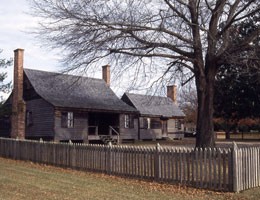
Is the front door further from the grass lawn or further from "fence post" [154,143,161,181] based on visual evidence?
"fence post" [154,143,161,181]

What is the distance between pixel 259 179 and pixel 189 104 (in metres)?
69.3

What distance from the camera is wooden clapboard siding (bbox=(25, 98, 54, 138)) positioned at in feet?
117

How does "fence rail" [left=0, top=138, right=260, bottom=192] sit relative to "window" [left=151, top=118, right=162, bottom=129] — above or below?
below

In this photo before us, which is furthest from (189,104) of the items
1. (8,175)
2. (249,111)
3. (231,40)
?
(8,175)

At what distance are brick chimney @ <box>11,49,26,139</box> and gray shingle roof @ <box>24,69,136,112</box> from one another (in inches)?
34.2

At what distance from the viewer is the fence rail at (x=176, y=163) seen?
37.7ft

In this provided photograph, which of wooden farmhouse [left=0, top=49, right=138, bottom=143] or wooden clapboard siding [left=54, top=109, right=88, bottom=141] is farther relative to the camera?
wooden farmhouse [left=0, top=49, right=138, bottom=143]

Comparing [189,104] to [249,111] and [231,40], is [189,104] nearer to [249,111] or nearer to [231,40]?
[249,111]

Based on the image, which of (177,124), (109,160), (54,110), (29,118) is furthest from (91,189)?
(177,124)

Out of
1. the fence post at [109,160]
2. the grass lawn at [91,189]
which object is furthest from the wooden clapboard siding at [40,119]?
the grass lawn at [91,189]

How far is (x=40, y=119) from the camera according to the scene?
36.8 metres

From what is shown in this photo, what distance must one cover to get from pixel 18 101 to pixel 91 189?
28791mm

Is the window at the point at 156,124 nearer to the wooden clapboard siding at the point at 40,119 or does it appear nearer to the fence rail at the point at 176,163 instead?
the wooden clapboard siding at the point at 40,119

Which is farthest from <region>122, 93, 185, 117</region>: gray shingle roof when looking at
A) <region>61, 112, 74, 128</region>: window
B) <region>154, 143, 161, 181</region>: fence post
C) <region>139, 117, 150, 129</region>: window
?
<region>154, 143, 161, 181</region>: fence post
